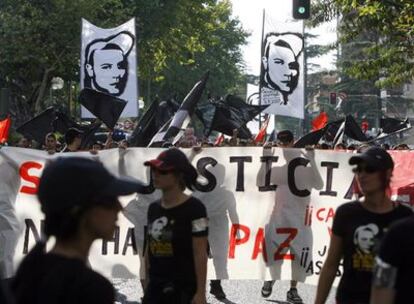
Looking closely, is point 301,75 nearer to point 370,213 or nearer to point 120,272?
point 120,272

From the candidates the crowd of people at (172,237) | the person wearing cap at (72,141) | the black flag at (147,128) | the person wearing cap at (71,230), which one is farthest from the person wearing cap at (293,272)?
the person wearing cap at (71,230)

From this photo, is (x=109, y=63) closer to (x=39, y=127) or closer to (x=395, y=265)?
(x=39, y=127)

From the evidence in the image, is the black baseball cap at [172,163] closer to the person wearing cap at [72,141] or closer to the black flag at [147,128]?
the person wearing cap at [72,141]

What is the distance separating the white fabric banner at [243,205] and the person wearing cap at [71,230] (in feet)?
19.2

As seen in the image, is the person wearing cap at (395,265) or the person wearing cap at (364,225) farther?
the person wearing cap at (364,225)

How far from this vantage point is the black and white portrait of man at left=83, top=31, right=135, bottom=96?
18.0 m

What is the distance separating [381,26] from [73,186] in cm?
1820

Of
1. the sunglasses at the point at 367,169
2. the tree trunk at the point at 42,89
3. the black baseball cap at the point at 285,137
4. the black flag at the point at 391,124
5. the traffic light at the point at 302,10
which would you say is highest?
the traffic light at the point at 302,10

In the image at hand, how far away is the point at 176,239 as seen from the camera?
18.5 ft

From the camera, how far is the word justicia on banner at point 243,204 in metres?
9.24

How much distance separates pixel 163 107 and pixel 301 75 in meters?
11.6

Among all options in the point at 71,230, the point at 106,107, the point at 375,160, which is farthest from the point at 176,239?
the point at 106,107

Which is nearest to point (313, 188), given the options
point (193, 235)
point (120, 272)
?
point (120, 272)

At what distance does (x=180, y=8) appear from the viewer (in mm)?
41156
